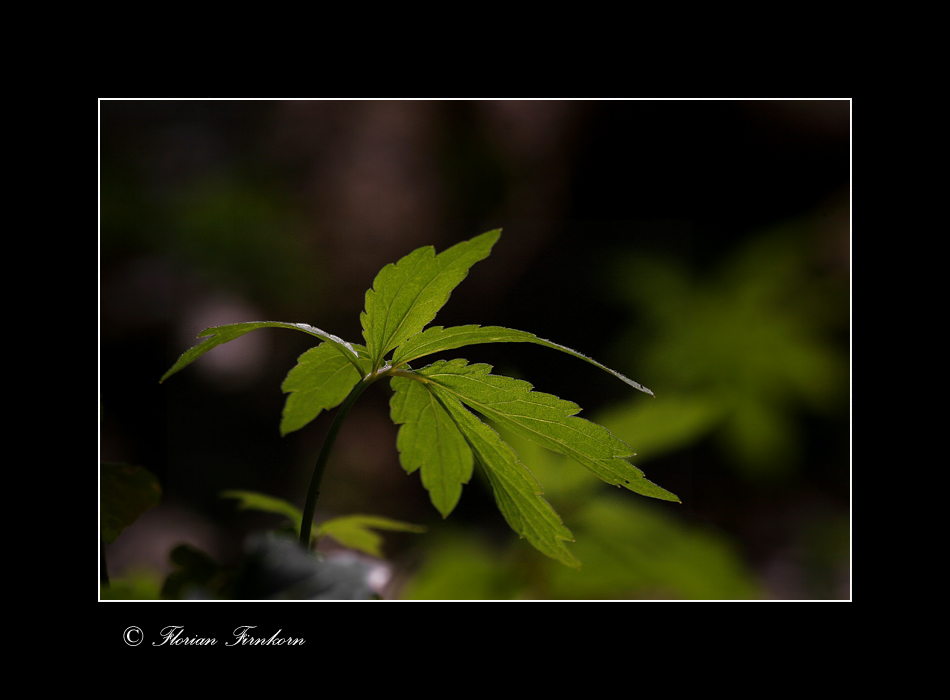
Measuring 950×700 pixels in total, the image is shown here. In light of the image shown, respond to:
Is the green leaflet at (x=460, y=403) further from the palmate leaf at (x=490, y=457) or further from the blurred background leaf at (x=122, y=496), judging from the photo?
the blurred background leaf at (x=122, y=496)

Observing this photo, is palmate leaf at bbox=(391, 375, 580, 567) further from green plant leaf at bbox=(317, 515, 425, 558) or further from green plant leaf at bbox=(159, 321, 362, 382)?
green plant leaf at bbox=(317, 515, 425, 558)

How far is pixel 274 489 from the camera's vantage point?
2.03 meters

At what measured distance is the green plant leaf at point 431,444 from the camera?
2.77 feet

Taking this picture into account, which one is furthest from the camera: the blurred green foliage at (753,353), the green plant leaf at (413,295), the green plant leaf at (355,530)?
the blurred green foliage at (753,353)

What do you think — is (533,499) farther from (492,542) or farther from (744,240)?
(744,240)

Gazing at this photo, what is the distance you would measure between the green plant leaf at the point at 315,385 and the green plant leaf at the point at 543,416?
19cm

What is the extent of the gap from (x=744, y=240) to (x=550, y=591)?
164 centimetres

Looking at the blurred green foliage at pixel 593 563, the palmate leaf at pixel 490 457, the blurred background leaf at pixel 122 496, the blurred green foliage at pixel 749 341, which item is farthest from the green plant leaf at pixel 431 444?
the blurred green foliage at pixel 749 341

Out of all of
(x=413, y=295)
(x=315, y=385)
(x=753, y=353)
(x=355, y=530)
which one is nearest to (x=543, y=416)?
(x=413, y=295)

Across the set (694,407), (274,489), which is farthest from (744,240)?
(274,489)

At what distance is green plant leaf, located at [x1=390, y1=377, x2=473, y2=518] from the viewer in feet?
2.77

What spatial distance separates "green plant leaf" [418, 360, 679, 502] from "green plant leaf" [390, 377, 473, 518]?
0.07 metres

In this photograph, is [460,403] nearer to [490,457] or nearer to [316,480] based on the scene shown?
[490,457]

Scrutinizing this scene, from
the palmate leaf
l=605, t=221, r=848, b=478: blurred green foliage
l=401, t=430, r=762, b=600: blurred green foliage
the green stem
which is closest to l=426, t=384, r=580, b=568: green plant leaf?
the palmate leaf
